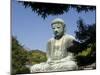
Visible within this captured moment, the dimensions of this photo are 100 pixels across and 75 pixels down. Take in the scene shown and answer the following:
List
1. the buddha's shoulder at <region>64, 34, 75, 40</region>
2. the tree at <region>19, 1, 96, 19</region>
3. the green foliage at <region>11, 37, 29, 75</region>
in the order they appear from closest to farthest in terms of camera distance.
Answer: the green foliage at <region>11, 37, 29, 75</region>, the tree at <region>19, 1, 96, 19</region>, the buddha's shoulder at <region>64, 34, 75, 40</region>

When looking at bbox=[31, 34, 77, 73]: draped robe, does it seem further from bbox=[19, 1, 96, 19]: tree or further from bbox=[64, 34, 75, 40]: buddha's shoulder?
bbox=[19, 1, 96, 19]: tree

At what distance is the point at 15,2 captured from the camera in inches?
87.1

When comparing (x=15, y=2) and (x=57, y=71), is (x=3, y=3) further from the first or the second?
(x=57, y=71)

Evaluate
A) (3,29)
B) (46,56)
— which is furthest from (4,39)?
(46,56)

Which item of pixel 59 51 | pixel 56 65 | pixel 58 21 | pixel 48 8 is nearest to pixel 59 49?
pixel 59 51

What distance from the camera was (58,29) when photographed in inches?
93.7

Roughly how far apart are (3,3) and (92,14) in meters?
0.95

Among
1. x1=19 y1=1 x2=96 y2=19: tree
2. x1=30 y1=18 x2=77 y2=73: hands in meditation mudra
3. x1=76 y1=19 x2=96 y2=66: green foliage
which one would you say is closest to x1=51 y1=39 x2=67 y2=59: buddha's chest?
x1=30 y1=18 x2=77 y2=73: hands in meditation mudra

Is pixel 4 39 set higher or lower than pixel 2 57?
higher

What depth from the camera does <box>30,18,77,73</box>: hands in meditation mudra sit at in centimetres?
234

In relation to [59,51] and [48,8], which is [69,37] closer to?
[59,51]

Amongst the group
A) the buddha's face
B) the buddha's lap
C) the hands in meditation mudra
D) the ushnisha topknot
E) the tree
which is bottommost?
the buddha's lap

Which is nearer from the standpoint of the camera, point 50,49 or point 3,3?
point 3,3

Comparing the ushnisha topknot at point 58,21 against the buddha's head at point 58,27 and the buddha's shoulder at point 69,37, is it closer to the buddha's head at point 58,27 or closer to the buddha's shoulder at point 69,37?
the buddha's head at point 58,27
